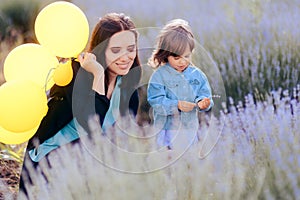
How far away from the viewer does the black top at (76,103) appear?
277 centimetres

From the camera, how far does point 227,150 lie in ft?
8.54

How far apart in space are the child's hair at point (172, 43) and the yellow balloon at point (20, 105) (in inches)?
20.7

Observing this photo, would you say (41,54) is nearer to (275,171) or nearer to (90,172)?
(90,172)

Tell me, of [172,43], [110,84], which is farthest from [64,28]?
[172,43]

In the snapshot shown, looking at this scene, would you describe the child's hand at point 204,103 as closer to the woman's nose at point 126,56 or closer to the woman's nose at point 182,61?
the woman's nose at point 182,61

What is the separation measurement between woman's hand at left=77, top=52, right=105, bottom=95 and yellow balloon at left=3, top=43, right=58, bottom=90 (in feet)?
0.69

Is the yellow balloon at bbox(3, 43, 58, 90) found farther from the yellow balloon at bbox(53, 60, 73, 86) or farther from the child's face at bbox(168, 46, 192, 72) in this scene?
the child's face at bbox(168, 46, 192, 72)

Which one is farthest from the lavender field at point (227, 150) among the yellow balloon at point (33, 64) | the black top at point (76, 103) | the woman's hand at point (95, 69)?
the yellow balloon at point (33, 64)

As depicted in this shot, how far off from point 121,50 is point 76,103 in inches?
12.2

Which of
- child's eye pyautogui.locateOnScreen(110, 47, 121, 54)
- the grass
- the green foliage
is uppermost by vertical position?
child's eye pyautogui.locateOnScreen(110, 47, 121, 54)

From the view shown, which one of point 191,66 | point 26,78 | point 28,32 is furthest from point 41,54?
point 28,32

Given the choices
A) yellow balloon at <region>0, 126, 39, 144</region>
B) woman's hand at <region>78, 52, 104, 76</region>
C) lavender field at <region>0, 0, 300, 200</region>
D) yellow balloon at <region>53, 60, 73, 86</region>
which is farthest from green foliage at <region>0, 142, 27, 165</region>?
woman's hand at <region>78, 52, 104, 76</region>

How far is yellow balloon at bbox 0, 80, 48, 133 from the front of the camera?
2.71 meters

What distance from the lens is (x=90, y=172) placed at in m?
2.56
